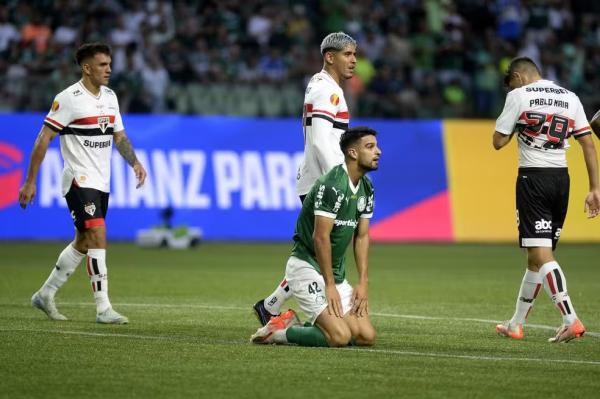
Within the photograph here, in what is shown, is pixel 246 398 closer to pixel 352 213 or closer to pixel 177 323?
pixel 352 213

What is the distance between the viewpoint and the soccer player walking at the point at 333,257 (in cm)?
948

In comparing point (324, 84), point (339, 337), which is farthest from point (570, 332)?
point (324, 84)

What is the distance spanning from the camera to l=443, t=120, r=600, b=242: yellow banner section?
24.5 meters

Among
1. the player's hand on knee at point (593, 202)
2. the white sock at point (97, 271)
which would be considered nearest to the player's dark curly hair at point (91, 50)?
the white sock at point (97, 271)

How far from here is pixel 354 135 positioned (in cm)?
971

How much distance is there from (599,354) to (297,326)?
2.41m

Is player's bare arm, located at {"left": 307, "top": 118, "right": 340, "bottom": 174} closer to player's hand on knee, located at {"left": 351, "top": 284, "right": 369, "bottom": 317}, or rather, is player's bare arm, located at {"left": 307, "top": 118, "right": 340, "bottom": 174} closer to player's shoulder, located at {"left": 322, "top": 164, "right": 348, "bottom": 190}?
player's shoulder, located at {"left": 322, "top": 164, "right": 348, "bottom": 190}

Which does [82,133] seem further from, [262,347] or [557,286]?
[557,286]

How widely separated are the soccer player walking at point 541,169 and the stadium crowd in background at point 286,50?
14.5 meters

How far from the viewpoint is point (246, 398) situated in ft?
23.6

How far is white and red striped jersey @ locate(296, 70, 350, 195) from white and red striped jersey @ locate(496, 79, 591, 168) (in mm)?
1435

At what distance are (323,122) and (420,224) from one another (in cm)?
1455

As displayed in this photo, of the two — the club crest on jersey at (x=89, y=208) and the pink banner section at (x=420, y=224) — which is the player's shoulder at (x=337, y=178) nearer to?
the club crest on jersey at (x=89, y=208)

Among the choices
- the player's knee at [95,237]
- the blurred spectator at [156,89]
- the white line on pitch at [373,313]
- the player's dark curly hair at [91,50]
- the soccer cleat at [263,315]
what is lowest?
the white line on pitch at [373,313]
